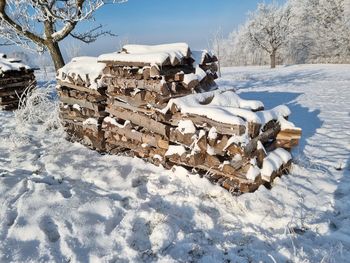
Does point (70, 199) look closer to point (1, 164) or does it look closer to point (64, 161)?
point (64, 161)

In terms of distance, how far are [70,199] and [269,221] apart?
2524 mm

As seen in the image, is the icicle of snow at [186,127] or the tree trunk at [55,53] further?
the tree trunk at [55,53]

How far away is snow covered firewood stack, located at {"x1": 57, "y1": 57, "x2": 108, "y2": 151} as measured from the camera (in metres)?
6.10

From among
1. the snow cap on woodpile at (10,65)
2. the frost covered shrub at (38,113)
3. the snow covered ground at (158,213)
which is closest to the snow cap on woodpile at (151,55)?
the snow covered ground at (158,213)

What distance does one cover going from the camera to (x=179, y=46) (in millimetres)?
5125

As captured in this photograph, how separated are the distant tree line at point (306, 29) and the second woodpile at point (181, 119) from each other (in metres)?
31.6

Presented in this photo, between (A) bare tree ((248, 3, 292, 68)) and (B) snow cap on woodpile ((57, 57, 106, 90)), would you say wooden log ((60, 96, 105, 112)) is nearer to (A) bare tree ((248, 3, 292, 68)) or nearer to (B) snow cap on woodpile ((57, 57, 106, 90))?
(B) snow cap on woodpile ((57, 57, 106, 90))

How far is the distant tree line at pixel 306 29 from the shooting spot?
33794 mm

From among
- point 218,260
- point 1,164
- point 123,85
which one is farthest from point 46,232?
point 123,85

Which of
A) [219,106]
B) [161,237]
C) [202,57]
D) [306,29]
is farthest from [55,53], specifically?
[306,29]

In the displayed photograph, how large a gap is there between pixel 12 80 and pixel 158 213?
9058 mm

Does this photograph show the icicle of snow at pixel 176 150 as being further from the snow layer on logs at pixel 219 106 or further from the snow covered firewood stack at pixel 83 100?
the snow covered firewood stack at pixel 83 100

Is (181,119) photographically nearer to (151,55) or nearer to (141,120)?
(141,120)

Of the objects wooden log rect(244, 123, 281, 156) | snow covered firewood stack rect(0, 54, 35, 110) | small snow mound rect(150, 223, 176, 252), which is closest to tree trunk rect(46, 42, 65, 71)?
snow covered firewood stack rect(0, 54, 35, 110)
